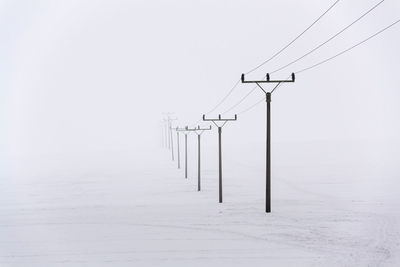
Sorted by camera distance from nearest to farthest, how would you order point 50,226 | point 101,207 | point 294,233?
point 294,233 → point 50,226 → point 101,207

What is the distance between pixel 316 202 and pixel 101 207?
14.3 metres

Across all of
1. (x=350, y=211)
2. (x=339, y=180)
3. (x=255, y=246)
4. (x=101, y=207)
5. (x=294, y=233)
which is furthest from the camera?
(x=339, y=180)

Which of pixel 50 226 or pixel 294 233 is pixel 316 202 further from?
pixel 50 226

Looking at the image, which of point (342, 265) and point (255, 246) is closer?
point (342, 265)

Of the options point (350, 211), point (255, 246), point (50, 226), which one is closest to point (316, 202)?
point (350, 211)

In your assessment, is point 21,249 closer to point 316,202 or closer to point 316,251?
point 316,251

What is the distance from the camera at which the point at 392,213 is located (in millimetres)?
24609

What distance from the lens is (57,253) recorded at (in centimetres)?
1775

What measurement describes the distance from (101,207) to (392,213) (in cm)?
1778

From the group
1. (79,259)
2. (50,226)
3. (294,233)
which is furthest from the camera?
(50,226)

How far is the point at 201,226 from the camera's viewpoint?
22328 millimetres

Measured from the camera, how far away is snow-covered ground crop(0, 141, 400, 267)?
16859 mm

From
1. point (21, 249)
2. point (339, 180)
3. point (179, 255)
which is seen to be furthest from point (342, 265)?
point (339, 180)

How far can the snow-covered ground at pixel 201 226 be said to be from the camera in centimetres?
1686
